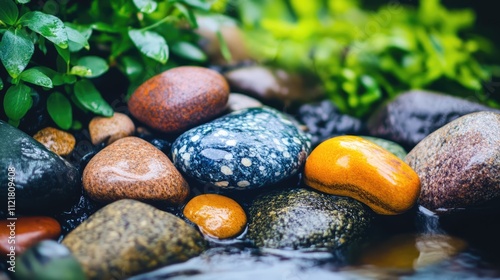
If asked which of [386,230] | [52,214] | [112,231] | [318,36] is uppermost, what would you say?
[318,36]

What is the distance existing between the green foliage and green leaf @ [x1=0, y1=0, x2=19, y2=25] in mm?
2800

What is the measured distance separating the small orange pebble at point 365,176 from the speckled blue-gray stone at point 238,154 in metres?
0.23

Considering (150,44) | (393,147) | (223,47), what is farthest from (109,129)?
(393,147)

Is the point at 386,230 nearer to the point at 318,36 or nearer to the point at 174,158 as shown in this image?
the point at 174,158

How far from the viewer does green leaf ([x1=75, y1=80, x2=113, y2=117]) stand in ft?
12.1

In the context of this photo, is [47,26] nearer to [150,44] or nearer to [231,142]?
[150,44]

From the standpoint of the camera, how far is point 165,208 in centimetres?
335

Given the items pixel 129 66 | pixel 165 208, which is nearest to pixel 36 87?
pixel 129 66

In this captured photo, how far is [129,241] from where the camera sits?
268cm

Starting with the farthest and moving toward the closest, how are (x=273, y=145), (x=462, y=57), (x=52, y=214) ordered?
(x=462, y=57) < (x=273, y=145) < (x=52, y=214)

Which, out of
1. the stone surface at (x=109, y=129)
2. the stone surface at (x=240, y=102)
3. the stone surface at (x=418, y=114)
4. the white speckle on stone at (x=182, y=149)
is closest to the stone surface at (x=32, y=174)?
the stone surface at (x=109, y=129)

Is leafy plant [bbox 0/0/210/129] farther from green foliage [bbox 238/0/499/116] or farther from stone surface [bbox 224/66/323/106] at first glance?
green foliage [bbox 238/0/499/116]

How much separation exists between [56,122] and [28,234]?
3.65 ft

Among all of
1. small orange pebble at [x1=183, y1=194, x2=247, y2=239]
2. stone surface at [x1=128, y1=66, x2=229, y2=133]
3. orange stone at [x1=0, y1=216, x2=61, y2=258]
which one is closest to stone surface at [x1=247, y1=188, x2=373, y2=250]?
small orange pebble at [x1=183, y1=194, x2=247, y2=239]
